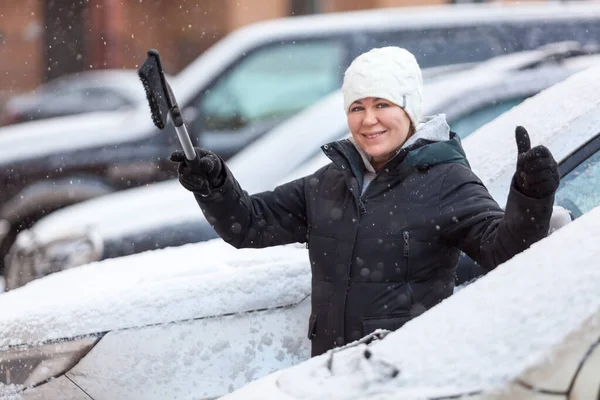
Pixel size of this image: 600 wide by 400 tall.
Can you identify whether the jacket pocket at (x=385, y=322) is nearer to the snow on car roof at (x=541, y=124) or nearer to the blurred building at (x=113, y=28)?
the snow on car roof at (x=541, y=124)

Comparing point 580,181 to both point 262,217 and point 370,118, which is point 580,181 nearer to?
point 370,118

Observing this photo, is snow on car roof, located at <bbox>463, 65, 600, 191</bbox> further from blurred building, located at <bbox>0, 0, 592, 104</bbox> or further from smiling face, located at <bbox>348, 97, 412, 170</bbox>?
blurred building, located at <bbox>0, 0, 592, 104</bbox>


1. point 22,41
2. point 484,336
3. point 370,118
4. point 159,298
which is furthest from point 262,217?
point 22,41

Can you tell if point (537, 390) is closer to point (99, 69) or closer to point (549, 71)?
point (549, 71)

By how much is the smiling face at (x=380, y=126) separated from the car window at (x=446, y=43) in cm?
605

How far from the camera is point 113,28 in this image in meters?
18.6

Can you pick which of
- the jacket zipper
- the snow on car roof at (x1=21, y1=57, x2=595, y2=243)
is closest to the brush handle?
the jacket zipper

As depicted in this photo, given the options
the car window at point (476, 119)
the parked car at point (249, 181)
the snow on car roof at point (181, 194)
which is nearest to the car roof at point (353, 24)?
the snow on car roof at point (181, 194)

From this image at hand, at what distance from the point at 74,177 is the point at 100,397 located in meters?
6.32

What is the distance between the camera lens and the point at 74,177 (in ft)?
31.2

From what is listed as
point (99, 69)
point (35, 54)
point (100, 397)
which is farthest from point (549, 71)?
point (35, 54)

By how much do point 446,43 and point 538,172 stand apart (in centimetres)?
672

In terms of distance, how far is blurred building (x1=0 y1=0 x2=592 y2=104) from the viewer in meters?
18.7

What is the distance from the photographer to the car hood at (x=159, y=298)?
339 centimetres
